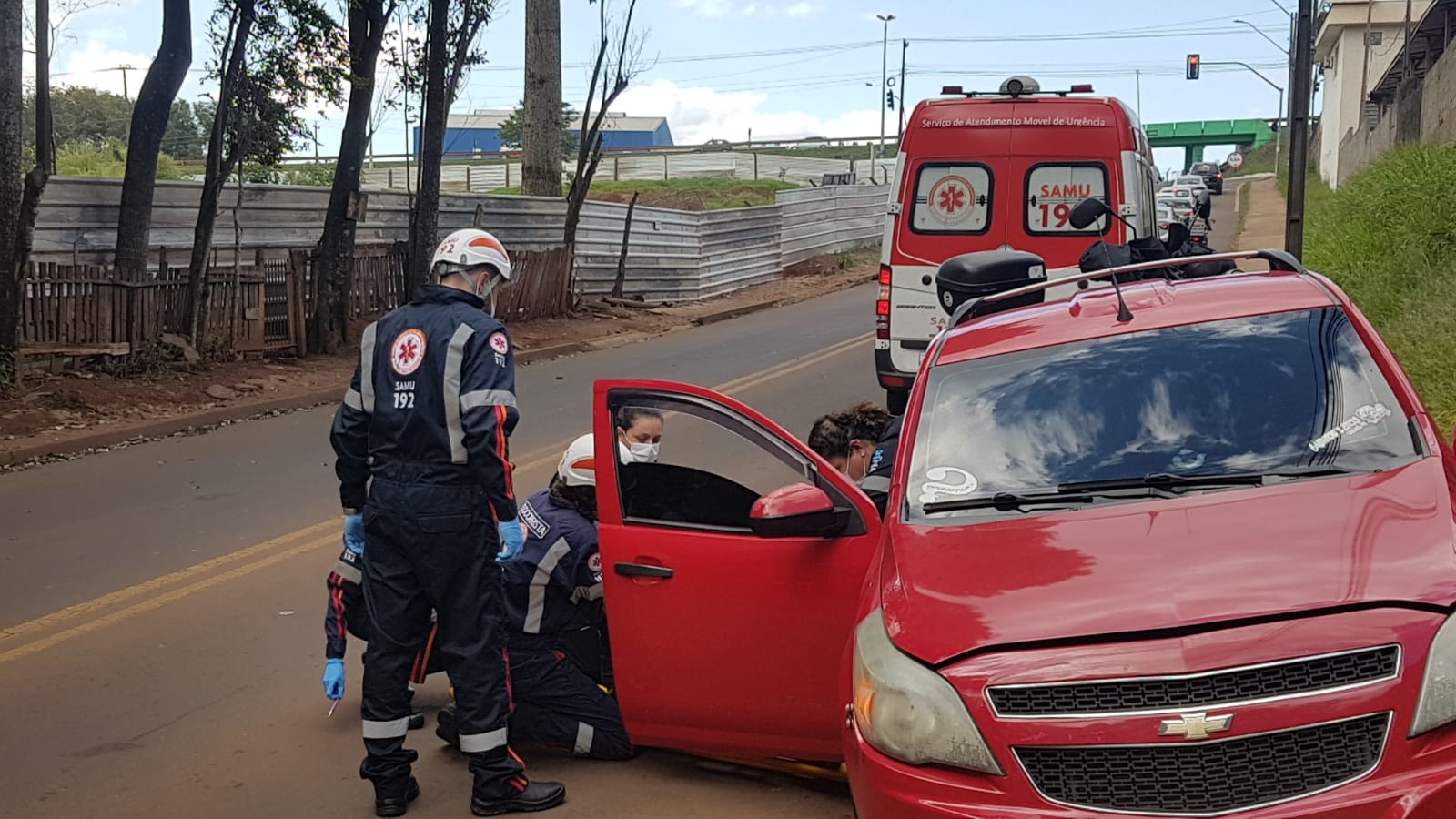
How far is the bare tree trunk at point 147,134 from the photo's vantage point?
48.9ft

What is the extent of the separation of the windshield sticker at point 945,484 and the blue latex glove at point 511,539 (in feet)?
4.64

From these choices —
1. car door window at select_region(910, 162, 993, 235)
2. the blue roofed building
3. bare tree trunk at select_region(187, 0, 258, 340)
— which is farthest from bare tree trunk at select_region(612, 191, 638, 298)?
the blue roofed building

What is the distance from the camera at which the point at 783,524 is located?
4.44 metres

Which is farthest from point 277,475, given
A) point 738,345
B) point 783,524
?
point 738,345

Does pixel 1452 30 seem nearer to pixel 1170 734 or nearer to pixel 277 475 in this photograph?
pixel 277 475

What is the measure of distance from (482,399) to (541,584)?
3.07ft

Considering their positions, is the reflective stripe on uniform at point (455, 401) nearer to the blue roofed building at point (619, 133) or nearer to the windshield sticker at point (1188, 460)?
the windshield sticker at point (1188, 460)

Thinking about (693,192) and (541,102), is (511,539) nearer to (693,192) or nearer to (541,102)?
(541,102)

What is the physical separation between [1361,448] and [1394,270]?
11.3m

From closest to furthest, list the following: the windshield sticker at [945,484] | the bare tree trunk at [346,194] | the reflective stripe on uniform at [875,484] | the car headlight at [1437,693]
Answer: the car headlight at [1437,693]
the windshield sticker at [945,484]
the reflective stripe on uniform at [875,484]
the bare tree trunk at [346,194]

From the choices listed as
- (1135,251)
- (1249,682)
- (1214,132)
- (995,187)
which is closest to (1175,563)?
(1249,682)

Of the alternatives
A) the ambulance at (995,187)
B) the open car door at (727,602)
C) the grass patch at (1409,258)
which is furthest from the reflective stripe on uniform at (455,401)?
the ambulance at (995,187)

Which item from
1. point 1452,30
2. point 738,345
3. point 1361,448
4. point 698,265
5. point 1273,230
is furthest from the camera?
point 1273,230

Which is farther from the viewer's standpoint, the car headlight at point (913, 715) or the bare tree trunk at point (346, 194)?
the bare tree trunk at point (346, 194)
